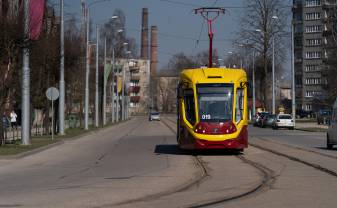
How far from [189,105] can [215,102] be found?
0.95 metres

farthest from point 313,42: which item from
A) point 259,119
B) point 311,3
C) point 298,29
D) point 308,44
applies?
point 259,119

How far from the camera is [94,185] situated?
55.3 feet

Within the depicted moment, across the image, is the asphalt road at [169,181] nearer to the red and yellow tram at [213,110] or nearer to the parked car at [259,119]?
the red and yellow tram at [213,110]

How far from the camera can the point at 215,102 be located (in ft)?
87.8

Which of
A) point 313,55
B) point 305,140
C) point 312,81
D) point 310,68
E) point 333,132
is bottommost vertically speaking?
point 305,140

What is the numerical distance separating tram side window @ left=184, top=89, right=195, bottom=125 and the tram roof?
1.58 feet

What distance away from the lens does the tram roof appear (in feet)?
89.2

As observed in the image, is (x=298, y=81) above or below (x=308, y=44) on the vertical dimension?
below

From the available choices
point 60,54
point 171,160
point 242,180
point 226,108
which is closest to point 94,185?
point 242,180

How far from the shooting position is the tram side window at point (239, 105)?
2660 cm

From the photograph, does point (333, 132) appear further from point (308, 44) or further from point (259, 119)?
point (308, 44)

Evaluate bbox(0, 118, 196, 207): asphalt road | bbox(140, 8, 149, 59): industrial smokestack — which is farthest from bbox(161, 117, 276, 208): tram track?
bbox(140, 8, 149, 59): industrial smokestack

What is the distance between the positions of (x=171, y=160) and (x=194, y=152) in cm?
422

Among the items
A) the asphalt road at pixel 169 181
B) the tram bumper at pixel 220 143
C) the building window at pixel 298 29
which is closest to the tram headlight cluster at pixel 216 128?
the tram bumper at pixel 220 143
